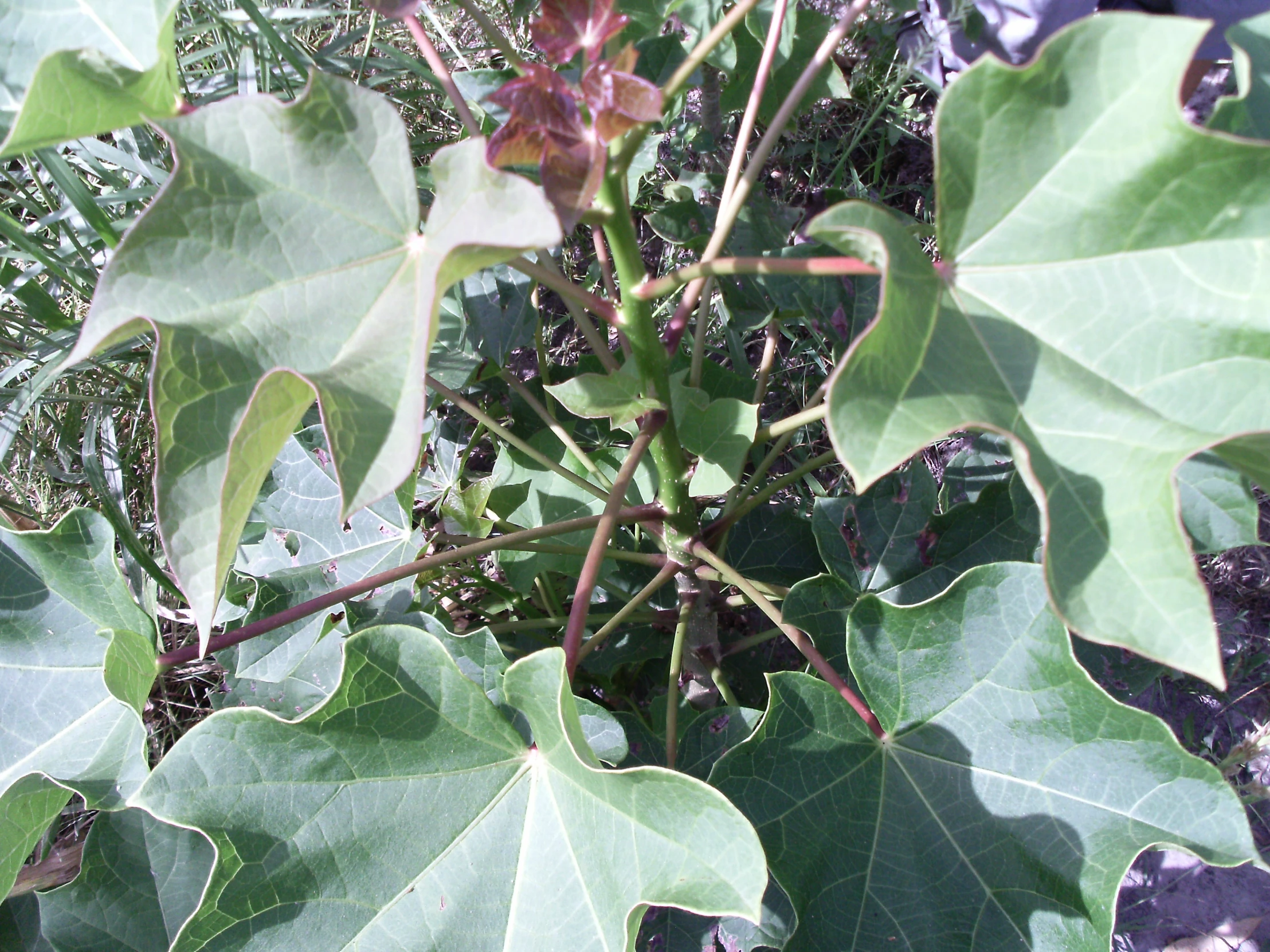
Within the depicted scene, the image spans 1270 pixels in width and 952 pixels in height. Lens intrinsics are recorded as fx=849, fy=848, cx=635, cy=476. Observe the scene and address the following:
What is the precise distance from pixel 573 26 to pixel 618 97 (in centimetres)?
12

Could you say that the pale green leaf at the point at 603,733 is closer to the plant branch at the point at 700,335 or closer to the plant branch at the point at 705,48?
the plant branch at the point at 700,335

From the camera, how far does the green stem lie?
0.87 m

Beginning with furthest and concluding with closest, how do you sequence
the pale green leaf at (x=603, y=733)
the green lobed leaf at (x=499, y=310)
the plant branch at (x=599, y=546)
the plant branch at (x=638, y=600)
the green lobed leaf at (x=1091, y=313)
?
the green lobed leaf at (x=499, y=310), the plant branch at (x=638, y=600), the pale green leaf at (x=603, y=733), the plant branch at (x=599, y=546), the green lobed leaf at (x=1091, y=313)

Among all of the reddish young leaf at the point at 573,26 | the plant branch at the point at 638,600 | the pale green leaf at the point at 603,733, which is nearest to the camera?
the reddish young leaf at the point at 573,26

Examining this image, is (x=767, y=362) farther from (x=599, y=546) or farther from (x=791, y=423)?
(x=599, y=546)

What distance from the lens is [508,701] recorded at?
89 cm

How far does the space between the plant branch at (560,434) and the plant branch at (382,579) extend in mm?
175

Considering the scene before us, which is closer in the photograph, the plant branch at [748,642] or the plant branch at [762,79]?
the plant branch at [762,79]

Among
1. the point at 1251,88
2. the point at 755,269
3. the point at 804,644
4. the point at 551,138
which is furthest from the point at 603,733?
the point at 1251,88

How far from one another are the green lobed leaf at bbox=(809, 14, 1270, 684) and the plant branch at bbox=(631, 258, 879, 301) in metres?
0.05

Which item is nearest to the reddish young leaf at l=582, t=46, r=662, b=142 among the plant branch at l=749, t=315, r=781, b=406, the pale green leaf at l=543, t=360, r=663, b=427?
the pale green leaf at l=543, t=360, r=663, b=427

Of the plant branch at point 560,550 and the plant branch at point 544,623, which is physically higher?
the plant branch at point 560,550

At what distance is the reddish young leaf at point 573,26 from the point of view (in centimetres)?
75

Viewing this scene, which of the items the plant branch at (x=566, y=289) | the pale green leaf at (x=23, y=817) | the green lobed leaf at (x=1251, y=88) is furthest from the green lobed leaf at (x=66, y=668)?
the green lobed leaf at (x=1251, y=88)
